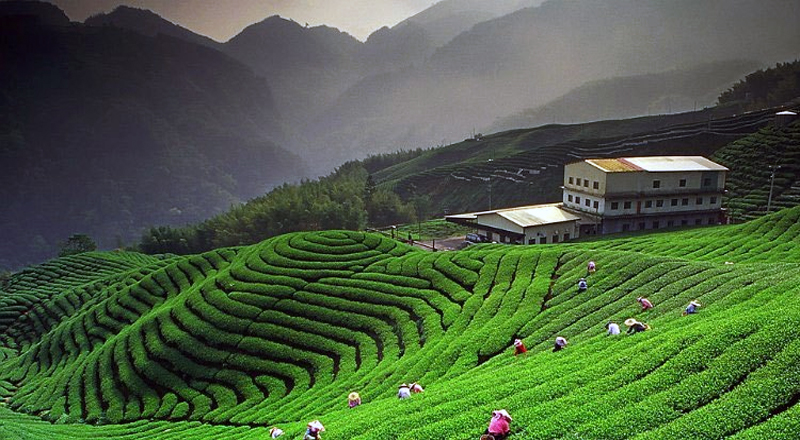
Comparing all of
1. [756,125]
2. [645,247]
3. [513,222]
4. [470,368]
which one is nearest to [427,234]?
[513,222]

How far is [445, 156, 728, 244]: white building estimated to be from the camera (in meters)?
51.7

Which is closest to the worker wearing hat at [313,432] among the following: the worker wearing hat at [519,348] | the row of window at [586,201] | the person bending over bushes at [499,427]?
the person bending over bushes at [499,427]

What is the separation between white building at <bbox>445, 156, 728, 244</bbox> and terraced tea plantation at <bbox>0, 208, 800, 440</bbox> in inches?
445

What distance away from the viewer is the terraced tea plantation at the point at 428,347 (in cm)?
1055

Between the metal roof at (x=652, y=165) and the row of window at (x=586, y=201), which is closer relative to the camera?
the metal roof at (x=652, y=165)

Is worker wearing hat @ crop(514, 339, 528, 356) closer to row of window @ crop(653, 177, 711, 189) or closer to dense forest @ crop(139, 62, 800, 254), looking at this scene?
row of window @ crop(653, 177, 711, 189)

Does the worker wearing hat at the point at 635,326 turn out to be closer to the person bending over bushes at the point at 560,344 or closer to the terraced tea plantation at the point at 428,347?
the terraced tea plantation at the point at 428,347

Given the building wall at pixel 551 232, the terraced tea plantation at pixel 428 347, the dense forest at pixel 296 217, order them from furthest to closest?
the dense forest at pixel 296 217, the building wall at pixel 551 232, the terraced tea plantation at pixel 428 347

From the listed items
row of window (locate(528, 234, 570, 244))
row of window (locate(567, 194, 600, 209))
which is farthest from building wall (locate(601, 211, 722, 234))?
row of window (locate(528, 234, 570, 244))

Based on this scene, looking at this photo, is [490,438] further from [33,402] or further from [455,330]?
[33,402]

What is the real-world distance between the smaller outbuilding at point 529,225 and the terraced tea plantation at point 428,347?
10.2m

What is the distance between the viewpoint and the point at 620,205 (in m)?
52.7

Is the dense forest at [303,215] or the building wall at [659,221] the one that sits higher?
the building wall at [659,221]

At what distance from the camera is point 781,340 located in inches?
416
